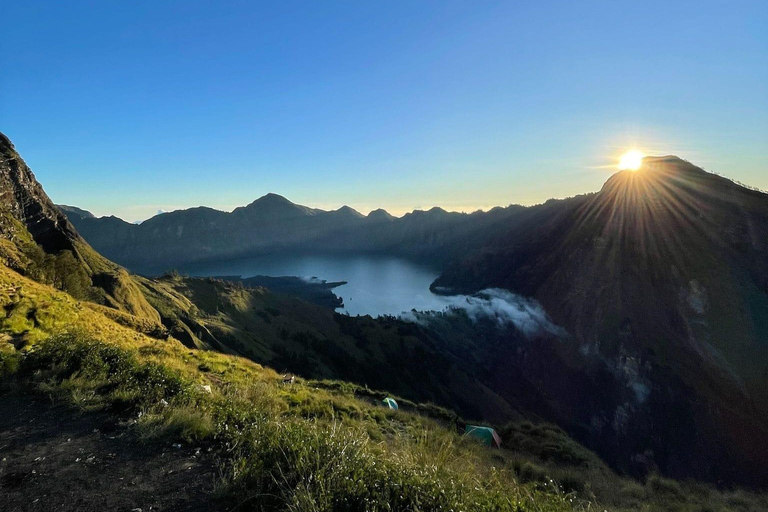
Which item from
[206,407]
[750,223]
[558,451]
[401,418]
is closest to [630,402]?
[750,223]

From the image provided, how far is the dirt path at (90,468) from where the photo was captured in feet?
14.3

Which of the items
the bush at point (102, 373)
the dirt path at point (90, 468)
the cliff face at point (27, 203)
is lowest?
the dirt path at point (90, 468)

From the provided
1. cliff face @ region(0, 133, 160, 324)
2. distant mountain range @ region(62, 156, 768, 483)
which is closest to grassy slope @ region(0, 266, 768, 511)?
cliff face @ region(0, 133, 160, 324)

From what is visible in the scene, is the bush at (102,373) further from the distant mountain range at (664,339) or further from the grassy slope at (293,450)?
the distant mountain range at (664,339)

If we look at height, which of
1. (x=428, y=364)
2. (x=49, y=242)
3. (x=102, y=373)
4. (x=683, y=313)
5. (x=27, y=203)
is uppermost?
(x=27, y=203)

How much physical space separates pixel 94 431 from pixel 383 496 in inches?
219

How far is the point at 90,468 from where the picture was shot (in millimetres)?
5062

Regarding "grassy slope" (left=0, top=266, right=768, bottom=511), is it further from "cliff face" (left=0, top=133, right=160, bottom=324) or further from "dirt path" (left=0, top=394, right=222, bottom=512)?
"cliff face" (left=0, top=133, right=160, bottom=324)

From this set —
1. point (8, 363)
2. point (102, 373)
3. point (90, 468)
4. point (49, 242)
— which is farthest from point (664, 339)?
point (49, 242)

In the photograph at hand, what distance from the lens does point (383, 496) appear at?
3848mm

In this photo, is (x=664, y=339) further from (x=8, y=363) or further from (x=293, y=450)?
(x=8, y=363)

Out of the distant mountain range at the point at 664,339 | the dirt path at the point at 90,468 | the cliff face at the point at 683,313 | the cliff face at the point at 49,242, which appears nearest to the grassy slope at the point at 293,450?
the dirt path at the point at 90,468

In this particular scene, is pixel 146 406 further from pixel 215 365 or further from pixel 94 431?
pixel 215 365

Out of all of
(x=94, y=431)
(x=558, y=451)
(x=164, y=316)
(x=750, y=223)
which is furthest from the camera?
(x=750, y=223)
